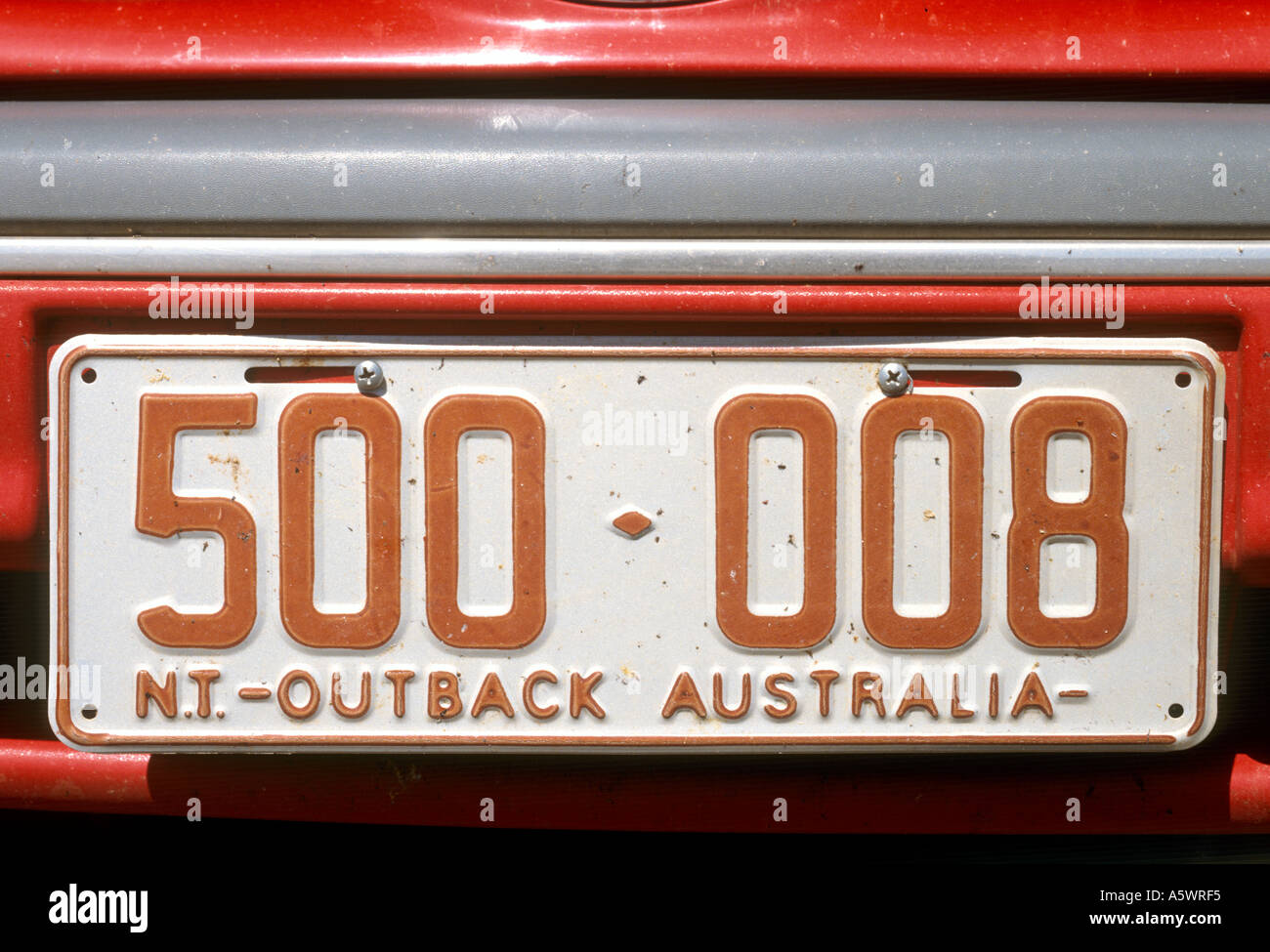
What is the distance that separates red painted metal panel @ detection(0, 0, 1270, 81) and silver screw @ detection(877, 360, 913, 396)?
305 millimetres

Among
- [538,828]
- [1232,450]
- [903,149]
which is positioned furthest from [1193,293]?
[538,828]

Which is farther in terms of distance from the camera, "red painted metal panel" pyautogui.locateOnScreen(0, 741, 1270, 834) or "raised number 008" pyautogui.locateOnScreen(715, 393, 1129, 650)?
"red painted metal panel" pyautogui.locateOnScreen(0, 741, 1270, 834)

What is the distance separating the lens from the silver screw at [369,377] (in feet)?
3.39

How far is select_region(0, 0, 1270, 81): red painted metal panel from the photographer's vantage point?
1.06 metres

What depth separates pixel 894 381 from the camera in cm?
103

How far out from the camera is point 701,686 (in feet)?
3.50

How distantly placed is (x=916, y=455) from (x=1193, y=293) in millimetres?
319

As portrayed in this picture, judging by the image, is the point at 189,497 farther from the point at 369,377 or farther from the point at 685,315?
the point at 685,315

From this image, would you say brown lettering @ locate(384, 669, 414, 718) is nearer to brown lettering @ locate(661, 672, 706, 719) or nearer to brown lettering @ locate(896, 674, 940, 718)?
brown lettering @ locate(661, 672, 706, 719)

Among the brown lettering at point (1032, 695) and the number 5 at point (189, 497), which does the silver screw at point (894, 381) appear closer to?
the brown lettering at point (1032, 695)

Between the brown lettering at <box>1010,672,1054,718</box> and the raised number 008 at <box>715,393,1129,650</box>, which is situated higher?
the raised number 008 at <box>715,393,1129,650</box>

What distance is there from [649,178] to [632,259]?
80 millimetres

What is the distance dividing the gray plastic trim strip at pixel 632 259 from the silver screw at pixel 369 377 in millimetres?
92

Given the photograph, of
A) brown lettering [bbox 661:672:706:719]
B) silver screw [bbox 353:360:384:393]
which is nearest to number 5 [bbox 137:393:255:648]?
silver screw [bbox 353:360:384:393]
